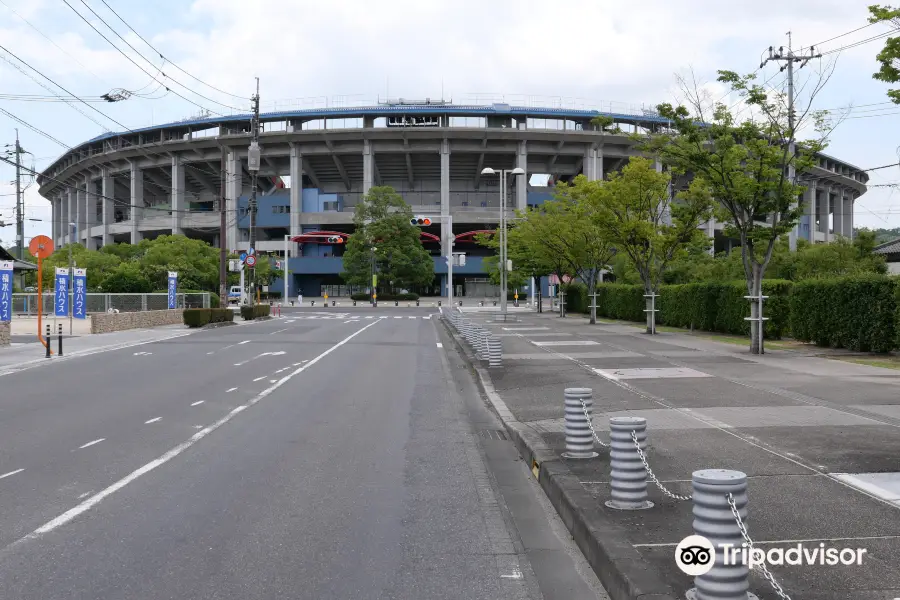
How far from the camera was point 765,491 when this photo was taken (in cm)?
668

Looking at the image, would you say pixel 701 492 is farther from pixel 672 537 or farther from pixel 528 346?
pixel 528 346

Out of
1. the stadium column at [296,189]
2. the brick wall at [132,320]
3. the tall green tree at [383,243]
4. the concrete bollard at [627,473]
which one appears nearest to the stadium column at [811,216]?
the tall green tree at [383,243]

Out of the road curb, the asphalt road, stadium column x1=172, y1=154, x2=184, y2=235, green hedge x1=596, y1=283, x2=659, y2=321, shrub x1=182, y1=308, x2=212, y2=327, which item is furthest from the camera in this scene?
stadium column x1=172, y1=154, x2=184, y2=235

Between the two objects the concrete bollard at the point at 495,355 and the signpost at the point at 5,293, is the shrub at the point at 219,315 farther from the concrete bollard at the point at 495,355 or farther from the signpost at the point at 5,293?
the concrete bollard at the point at 495,355

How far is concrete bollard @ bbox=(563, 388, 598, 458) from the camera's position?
26.7ft

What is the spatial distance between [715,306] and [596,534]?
26.1m

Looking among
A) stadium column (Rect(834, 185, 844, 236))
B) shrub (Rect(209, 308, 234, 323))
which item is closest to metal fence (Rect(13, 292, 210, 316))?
shrub (Rect(209, 308, 234, 323))

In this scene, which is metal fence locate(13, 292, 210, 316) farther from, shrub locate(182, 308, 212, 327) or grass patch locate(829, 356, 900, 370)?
grass patch locate(829, 356, 900, 370)

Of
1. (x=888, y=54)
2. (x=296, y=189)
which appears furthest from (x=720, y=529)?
(x=296, y=189)

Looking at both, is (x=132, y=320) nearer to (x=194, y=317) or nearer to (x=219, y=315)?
(x=194, y=317)

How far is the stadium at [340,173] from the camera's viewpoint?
3253 inches

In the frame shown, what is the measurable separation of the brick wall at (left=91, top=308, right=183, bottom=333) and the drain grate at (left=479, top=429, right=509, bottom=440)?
26.7m

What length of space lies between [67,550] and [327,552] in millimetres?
1806

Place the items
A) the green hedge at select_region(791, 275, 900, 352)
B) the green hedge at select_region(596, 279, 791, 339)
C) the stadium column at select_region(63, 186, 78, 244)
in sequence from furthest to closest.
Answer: the stadium column at select_region(63, 186, 78, 244)
the green hedge at select_region(596, 279, 791, 339)
the green hedge at select_region(791, 275, 900, 352)
